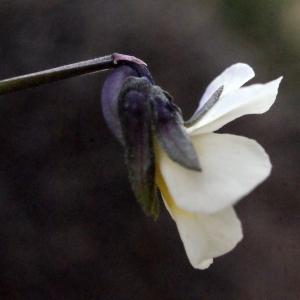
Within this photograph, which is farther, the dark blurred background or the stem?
the dark blurred background

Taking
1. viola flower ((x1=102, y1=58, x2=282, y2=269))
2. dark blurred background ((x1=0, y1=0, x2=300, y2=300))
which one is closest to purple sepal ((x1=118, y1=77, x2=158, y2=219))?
viola flower ((x1=102, y1=58, x2=282, y2=269))

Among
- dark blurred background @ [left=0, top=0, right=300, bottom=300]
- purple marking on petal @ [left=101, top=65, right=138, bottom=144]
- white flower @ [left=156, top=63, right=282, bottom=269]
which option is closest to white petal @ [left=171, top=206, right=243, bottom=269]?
white flower @ [left=156, top=63, right=282, bottom=269]

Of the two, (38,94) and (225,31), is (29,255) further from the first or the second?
(225,31)

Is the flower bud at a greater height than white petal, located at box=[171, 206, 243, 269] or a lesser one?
greater

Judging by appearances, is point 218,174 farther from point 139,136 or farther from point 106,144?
point 106,144

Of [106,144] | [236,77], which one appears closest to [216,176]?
[236,77]

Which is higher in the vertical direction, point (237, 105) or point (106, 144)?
point (237, 105)

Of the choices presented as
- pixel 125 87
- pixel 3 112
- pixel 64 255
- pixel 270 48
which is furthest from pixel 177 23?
pixel 125 87

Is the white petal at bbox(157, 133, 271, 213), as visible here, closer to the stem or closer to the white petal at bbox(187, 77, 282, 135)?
the white petal at bbox(187, 77, 282, 135)
